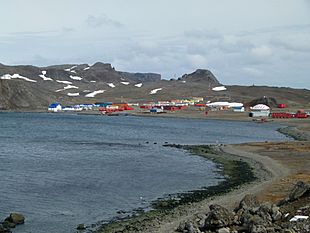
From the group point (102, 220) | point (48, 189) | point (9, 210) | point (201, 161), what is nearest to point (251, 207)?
point (102, 220)

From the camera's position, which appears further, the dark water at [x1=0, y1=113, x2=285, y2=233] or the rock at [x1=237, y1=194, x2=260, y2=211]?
the dark water at [x1=0, y1=113, x2=285, y2=233]

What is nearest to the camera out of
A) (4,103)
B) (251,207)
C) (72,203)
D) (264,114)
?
(251,207)

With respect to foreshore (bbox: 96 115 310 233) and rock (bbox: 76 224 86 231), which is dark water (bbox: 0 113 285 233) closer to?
rock (bbox: 76 224 86 231)

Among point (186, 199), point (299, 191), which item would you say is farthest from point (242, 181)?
point (299, 191)

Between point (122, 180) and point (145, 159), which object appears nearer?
point (122, 180)

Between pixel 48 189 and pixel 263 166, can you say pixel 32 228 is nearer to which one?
pixel 48 189

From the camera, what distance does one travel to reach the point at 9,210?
1022 inches

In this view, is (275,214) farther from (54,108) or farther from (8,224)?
(54,108)

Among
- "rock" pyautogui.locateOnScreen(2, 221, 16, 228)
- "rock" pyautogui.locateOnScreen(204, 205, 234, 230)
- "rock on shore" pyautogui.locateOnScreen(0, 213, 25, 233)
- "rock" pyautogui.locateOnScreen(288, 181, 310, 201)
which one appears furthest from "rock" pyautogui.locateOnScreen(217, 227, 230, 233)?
"rock" pyautogui.locateOnScreen(2, 221, 16, 228)

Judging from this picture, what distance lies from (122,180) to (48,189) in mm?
5682

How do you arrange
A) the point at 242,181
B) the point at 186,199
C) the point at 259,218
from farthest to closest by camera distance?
1. the point at 242,181
2. the point at 186,199
3. the point at 259,218

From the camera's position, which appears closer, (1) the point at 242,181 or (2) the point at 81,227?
(2) the point at 81,227

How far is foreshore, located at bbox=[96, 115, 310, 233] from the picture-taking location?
2312 centimetres

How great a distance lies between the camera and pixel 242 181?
111 feet
